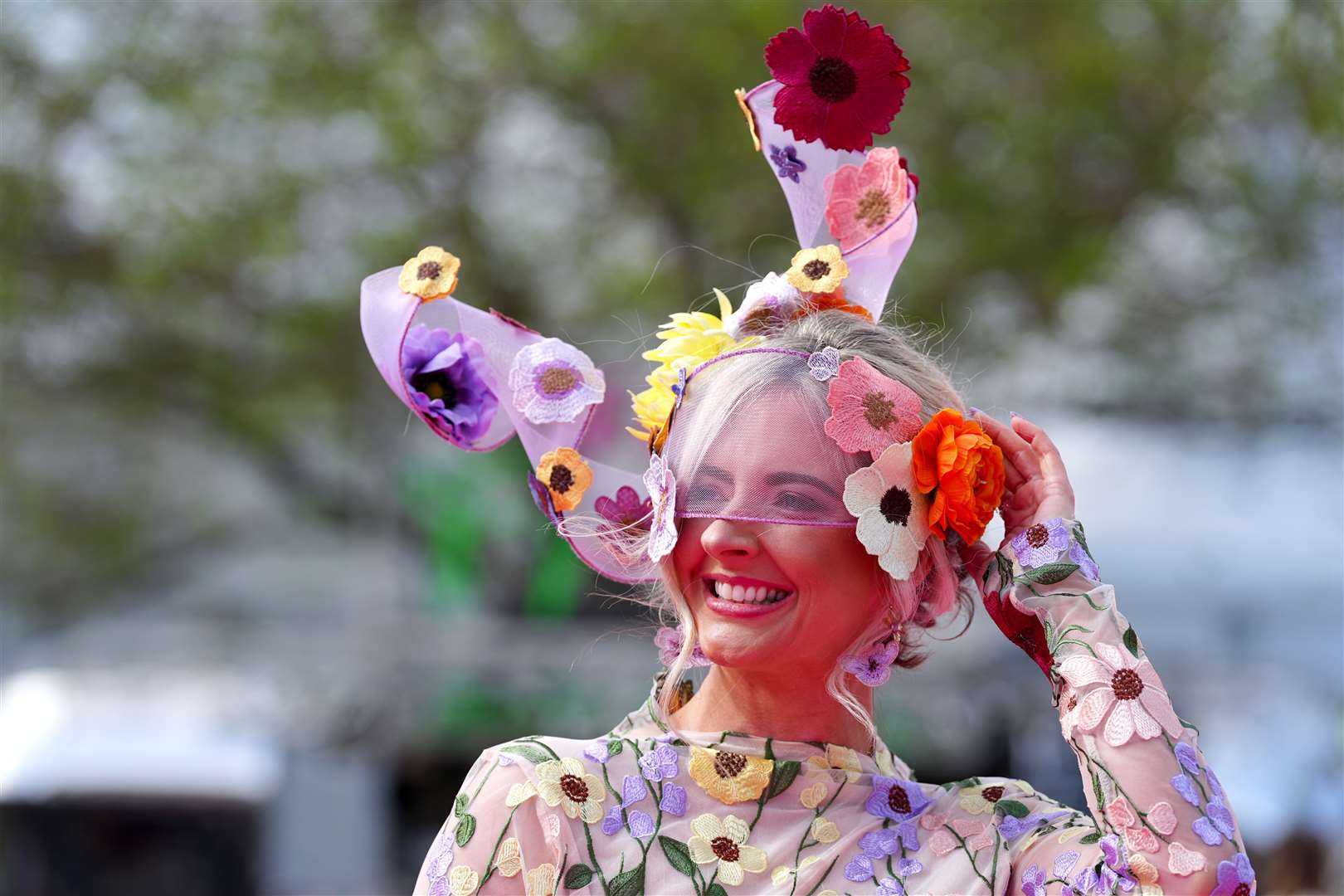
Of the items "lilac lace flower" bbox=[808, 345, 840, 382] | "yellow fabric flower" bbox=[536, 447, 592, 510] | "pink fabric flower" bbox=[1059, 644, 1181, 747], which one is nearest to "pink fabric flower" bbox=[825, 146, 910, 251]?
"lilac lace flower" bbox=[808, 345, 840, 382]

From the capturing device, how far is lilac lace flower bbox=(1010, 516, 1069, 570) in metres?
1.98

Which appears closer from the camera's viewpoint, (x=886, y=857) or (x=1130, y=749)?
(x=1130, y=749)

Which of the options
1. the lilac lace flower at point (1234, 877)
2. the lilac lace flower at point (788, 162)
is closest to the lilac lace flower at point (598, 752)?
the lilac lace flower at point (1234, 877)

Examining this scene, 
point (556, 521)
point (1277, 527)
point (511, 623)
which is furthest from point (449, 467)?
point (556, 521)

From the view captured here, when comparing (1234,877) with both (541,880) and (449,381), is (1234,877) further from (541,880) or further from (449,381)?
(449,381)

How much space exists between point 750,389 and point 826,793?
524mm

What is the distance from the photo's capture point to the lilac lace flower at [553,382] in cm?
226

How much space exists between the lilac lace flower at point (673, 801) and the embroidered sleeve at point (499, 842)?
138 millimetres

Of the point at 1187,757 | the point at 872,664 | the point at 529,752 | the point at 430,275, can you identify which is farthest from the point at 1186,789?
the point at 430,275

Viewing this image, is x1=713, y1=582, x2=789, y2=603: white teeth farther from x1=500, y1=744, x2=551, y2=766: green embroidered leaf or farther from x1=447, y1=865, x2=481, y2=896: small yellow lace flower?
x1=447, y1=865, x2=481, y2=896: small yellow lace flower

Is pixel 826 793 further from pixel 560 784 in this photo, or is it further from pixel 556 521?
pixel 556 521

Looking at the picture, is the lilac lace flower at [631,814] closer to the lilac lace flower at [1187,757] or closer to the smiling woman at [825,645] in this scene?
the smiling woman at [825,645]

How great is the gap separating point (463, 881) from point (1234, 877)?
2.88ft

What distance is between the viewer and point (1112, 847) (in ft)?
5.98
